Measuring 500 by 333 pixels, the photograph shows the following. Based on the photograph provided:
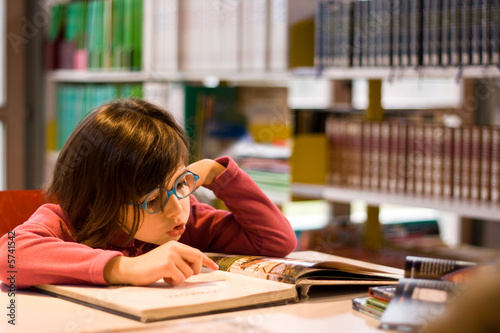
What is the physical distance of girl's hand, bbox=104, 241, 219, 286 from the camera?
90cm

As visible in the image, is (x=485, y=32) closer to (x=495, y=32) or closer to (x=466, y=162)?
(x=495, y=32)

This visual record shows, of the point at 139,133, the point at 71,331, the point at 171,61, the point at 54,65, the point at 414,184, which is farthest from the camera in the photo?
the point at 54,65

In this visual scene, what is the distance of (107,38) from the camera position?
3184 millimetres

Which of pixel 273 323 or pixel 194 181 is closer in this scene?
pixel 273 323

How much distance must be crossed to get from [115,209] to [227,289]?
0.22m

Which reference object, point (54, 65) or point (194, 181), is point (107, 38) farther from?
point (194, 181)

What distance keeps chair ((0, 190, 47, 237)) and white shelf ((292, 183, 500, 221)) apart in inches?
49.8

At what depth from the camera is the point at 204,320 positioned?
2.63 feet

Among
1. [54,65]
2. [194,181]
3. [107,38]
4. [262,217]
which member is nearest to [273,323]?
[194,181]

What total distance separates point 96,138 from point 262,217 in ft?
1.21

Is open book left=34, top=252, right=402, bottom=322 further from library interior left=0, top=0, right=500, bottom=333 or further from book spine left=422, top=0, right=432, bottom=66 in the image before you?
book spine left=422, top=0, right=432, bottom=66

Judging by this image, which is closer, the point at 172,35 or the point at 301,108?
the point at 301,108

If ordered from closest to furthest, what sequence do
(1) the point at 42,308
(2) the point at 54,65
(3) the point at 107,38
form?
(1) the point at 42,308
(3) the point at 107,38
(2) the point at 54,65

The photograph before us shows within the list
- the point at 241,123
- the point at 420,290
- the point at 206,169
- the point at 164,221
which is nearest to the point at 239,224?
the point at 206,169
